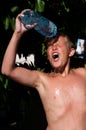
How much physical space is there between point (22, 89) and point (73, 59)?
76 centimetres

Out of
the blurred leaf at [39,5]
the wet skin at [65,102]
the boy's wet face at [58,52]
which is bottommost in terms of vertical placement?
the wet skin at [65,102]

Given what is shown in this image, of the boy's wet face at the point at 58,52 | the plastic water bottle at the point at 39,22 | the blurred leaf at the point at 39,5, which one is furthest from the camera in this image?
the blurred leaf at the point at 39,5

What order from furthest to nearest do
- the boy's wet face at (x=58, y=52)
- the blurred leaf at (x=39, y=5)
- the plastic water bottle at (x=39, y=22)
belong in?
the blurred leaf at (x=39, y=5) < the boy's wet face at (x=58, y=52) < the plastic water bottle at (x=39, y=22)

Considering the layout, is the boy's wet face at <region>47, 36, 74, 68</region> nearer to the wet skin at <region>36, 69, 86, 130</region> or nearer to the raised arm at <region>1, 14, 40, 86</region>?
the wet skin at <region>36, 69, 86, 130</region>

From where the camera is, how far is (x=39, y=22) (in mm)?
5480

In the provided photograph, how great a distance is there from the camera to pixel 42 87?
5672 mm

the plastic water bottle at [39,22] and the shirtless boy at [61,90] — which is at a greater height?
the plastic water bottle at [39,22]

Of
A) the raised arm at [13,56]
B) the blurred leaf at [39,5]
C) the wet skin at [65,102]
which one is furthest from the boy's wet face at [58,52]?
the blurred leaf at [39,5]

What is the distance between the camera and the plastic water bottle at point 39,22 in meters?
5.40

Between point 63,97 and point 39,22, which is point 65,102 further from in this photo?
point 39,22

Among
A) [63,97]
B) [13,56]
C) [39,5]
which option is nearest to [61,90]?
[63,97]

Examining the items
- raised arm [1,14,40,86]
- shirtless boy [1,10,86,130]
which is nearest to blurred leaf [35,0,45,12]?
shirtless boy [1,10,86,130]

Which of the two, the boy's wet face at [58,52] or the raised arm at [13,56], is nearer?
the raised arm at [13,56]

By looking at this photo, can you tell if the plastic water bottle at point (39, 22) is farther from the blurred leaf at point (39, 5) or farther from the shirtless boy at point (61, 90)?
the blurred leaf at point (39, 5)
